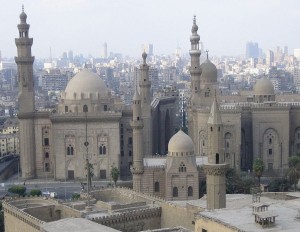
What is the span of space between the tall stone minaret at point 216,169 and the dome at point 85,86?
82.0 ft

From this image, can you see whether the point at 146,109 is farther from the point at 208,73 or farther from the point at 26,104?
the point at 26,104

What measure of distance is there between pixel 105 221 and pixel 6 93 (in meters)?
123

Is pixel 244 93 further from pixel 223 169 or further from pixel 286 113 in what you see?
pixel 223 169

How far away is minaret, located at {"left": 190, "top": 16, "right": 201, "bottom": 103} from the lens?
177 feet

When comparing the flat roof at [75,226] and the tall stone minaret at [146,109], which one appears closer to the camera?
the flat roof at [75,226]

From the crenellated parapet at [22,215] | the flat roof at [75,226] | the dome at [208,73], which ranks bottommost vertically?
the crenellated parapet at [22,215]

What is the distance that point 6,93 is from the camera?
152 meters

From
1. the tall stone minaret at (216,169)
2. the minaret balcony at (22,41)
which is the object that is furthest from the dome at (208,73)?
the tall stone minaret at (216,169)

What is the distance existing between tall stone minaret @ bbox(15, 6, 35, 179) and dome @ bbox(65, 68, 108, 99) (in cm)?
303

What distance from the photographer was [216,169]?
29.4m

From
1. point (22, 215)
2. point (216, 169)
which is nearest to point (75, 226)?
point (22, 215)

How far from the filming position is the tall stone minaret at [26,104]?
52.9 metres

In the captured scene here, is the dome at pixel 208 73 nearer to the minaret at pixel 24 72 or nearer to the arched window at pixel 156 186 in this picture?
the minaret at pixel 24 72

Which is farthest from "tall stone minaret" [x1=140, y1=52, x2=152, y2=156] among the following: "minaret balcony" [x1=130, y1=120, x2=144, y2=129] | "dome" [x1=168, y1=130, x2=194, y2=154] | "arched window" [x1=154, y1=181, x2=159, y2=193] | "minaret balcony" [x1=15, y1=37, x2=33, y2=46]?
"dome" [x1=168, y1=130, x2=194, y2=154]
